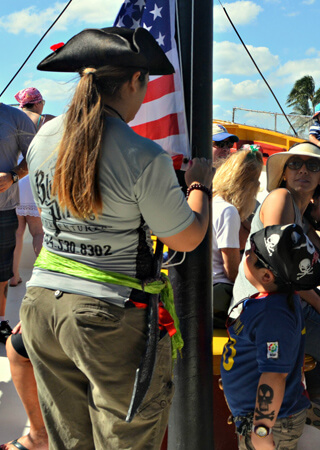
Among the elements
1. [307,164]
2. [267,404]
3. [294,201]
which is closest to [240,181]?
[307,164]

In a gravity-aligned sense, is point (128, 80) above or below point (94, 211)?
above

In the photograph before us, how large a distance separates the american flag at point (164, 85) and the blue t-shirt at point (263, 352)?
73 cm

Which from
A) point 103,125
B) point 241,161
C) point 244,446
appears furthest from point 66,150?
point 241,161

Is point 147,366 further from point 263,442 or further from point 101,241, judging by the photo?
point 263,442

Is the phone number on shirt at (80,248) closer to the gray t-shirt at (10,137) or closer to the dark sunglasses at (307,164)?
the dark sunglasses at (307,164)

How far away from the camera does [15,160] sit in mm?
3791

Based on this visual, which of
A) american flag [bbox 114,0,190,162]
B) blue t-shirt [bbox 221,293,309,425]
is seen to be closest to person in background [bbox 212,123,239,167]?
american flag [bbox 114,0,190,162]

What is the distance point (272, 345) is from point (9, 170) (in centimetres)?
234

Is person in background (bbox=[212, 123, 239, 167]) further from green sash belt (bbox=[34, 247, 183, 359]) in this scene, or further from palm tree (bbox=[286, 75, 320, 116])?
palm tree (bbox=[286, 75, 320, 116])

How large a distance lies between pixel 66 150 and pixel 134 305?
21.1 inches

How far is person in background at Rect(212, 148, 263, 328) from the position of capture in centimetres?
301

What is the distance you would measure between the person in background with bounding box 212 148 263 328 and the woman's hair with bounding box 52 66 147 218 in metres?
1.52

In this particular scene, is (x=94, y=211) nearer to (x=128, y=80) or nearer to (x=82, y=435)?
(x=128, y=80)

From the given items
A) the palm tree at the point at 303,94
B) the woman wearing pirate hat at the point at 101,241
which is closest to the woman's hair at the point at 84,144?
the woman wearing pirate hat at the point at 101,241
